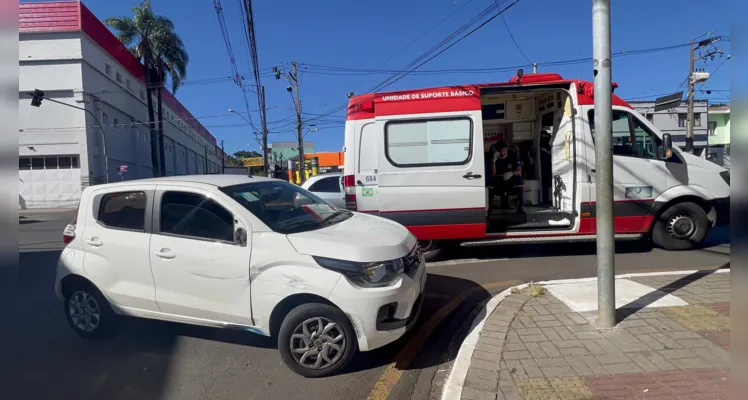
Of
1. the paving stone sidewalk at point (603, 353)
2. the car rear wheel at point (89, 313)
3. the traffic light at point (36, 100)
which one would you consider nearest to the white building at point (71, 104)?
the traffic light at point (36, 100)

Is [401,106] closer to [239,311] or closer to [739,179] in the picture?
[239,311]

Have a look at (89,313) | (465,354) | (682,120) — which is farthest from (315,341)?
(682,120)

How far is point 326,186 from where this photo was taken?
35.8 ft

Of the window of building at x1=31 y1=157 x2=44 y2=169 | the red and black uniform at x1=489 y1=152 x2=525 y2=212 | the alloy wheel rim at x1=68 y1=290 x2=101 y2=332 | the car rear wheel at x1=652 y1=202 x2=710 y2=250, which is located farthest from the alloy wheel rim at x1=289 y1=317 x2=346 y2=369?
the window of building at x1=31 y1=157 x2=44 y2=169

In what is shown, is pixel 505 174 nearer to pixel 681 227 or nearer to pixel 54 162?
pixel 681 227

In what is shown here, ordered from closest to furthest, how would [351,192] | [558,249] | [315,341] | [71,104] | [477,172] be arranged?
1. [315,341]
2. [477,172]
3. [351,192]
4. [558,249]
5. [71,104]

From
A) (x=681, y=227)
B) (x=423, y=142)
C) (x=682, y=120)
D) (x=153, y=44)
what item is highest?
(x=153, y=44)

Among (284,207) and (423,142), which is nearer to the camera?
(284,207)

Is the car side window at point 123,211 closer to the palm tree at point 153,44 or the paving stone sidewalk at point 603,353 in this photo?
the paving stone sidewalk at point 603,353

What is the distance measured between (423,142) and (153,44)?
35.3 m

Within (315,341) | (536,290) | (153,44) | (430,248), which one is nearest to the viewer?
(315,341)

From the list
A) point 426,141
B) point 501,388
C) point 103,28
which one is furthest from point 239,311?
point 103,28

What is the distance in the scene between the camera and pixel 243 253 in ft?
11.6

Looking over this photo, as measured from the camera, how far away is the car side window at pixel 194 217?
3736mm
